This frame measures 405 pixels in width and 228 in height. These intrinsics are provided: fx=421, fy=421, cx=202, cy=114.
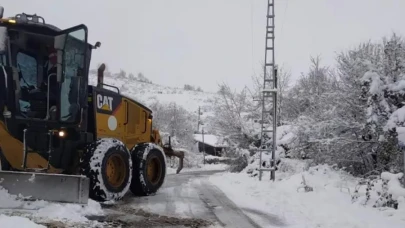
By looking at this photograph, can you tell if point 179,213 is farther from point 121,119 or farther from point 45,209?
point 121,119

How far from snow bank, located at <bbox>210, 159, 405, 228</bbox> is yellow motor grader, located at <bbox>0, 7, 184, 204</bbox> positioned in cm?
285

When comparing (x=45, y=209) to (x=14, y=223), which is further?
(x=45, y=209)

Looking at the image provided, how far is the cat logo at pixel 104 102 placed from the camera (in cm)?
873

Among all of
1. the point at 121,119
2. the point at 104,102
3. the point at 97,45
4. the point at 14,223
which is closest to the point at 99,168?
the point at 104,102

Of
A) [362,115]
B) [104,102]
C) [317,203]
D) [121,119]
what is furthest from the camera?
[362,115]

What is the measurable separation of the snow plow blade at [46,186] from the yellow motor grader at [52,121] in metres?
0.01

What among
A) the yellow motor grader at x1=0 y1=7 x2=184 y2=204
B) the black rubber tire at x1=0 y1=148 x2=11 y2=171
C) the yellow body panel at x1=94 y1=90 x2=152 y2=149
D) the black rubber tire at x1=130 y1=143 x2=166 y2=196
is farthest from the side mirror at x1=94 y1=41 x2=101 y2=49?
the black rubber tire at x1=0 y1=148 x2=11 y2=171

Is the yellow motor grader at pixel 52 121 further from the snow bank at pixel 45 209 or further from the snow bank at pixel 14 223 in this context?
the snow bank at pixel 14 223

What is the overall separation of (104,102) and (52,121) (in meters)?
1.71

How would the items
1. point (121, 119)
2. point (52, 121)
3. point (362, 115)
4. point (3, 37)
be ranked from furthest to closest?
point (362, 115), point (121, 119), point (52, 121), point (3, 37)

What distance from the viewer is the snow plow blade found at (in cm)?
631

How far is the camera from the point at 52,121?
7.38 metres

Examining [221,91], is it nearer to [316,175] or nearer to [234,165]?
[234,165]

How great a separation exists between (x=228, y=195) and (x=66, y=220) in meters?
5.43
